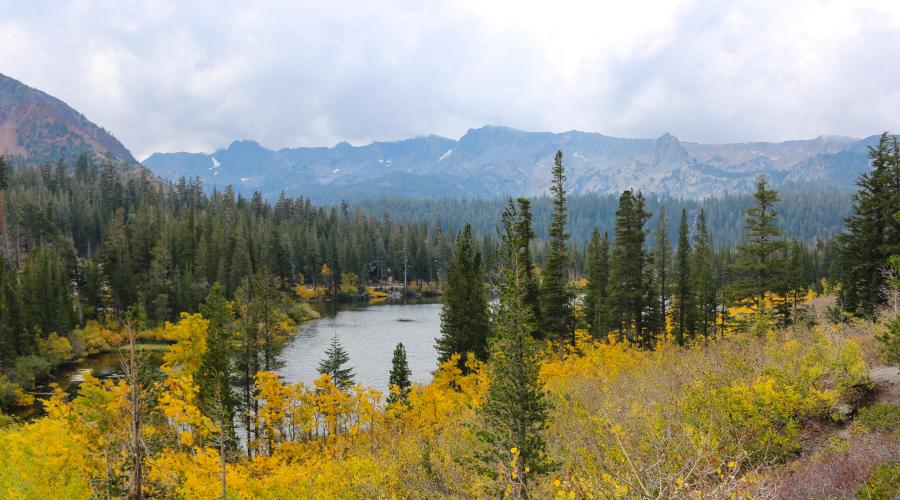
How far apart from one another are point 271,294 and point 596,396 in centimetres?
2964

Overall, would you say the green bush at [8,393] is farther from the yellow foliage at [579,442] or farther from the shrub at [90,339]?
the yellow foliage at [579,442]

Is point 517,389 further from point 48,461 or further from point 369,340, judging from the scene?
point 369,340

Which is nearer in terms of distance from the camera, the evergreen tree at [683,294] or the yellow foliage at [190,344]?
the yellow foliage at [190,344]

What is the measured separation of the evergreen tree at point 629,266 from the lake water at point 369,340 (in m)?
18.0

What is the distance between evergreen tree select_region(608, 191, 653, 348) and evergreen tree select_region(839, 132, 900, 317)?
13.2 metres

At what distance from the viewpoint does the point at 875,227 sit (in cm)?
3319

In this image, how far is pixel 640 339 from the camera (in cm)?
4431

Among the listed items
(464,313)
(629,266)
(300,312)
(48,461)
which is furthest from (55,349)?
(629,266)

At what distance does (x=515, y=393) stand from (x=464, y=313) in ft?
82.2

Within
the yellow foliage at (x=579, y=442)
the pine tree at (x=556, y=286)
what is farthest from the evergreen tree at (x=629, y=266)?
the yellow foliage at (x=579, y=442)

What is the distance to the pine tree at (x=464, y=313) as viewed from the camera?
A: 40.6 m

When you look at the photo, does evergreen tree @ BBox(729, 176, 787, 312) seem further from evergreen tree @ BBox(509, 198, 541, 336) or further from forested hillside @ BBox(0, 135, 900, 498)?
evergreen tree @ BBox(509, 198, 541, 336)

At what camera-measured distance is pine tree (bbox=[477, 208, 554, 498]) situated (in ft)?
50.3

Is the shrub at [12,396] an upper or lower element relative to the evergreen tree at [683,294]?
lower
